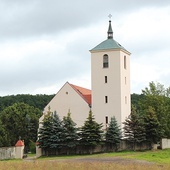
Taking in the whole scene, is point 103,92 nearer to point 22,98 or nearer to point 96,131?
point 96,131

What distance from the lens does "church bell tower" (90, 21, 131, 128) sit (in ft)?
167

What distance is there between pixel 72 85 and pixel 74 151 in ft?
29.1

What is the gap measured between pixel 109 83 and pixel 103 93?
1.23 metres

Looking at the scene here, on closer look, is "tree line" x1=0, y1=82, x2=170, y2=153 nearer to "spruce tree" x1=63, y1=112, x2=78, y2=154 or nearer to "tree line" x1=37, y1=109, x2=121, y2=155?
"tree line" x1=37, y1=109, x2=121, y2=155

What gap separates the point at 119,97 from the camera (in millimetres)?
50781

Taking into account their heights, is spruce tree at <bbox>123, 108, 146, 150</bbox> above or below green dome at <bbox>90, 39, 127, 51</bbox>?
below

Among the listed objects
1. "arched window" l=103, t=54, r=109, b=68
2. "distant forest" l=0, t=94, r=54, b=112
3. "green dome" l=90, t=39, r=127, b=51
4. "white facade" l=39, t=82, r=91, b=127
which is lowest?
"white facade" l=39, t=82, r=91, b=127

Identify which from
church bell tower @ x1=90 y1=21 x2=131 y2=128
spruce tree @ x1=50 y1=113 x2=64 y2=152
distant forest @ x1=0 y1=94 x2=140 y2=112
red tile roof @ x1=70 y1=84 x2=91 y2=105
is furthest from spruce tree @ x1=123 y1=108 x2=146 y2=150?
distant forest @ x1=0 y1=94 x2=140 y2=112

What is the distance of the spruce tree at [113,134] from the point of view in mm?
45812

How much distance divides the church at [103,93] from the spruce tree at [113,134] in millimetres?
3741

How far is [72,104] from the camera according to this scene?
51844 millimetres

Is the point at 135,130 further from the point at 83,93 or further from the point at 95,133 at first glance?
the point at 83,93

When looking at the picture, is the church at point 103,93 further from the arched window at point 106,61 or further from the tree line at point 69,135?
the tree line at point 69,135

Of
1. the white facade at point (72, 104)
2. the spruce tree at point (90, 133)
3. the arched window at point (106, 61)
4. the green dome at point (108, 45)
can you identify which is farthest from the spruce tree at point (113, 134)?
the green dome at point (108, 45)
